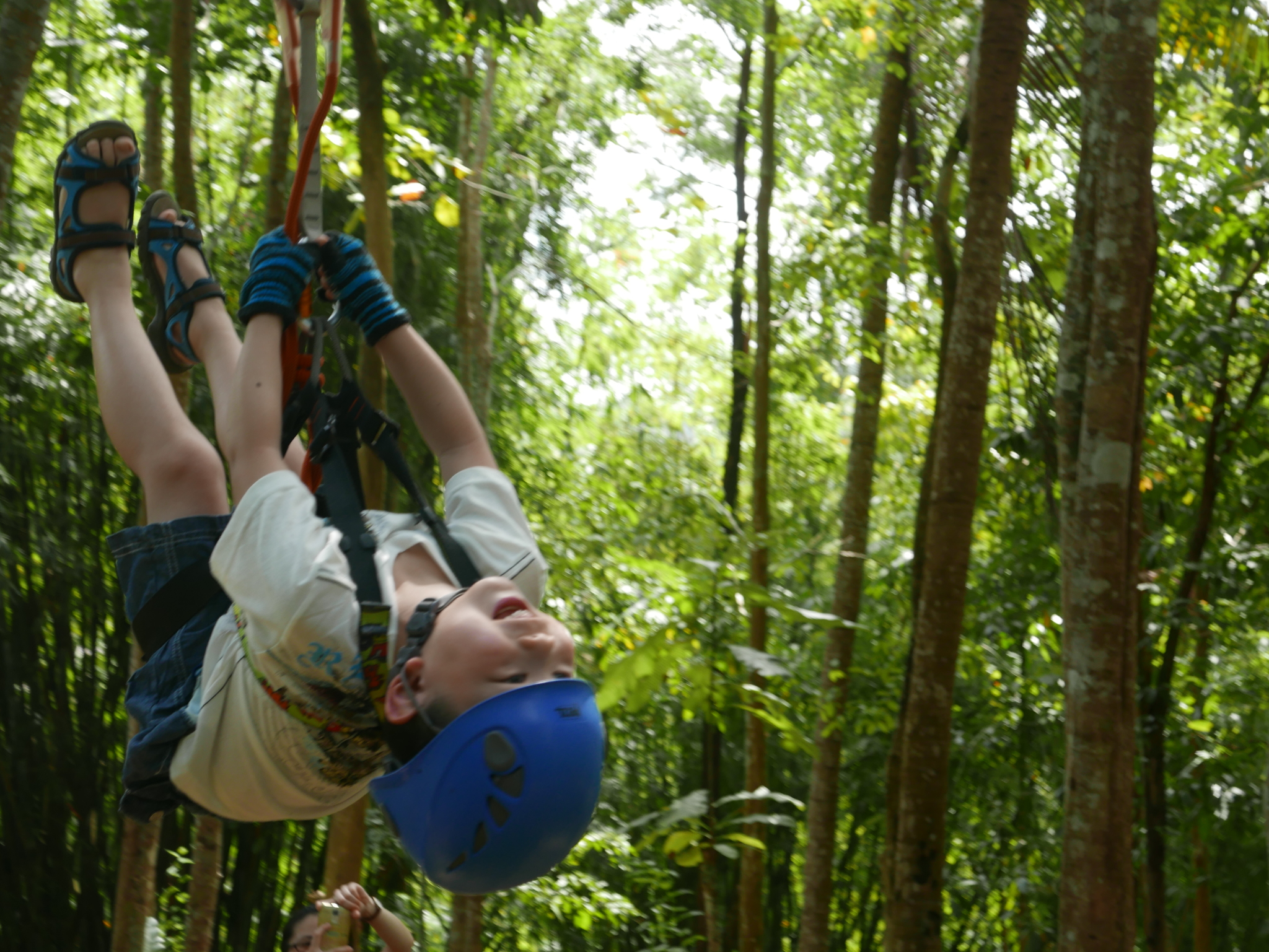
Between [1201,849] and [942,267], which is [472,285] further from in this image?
[1201,849]

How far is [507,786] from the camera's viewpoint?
1266 mm

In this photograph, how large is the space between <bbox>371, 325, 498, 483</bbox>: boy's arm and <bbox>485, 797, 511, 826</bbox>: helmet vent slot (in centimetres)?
60

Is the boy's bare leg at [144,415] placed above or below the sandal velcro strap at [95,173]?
below

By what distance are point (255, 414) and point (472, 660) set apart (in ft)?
1.43

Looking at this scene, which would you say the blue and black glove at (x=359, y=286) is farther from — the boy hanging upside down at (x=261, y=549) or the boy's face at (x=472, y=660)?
the boy's face at (x=472, y=660)

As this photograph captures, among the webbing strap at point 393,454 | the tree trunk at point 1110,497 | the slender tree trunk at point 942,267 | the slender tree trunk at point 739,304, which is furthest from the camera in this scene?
the slender tree trunk at point 739,304

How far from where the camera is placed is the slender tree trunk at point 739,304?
5477mm

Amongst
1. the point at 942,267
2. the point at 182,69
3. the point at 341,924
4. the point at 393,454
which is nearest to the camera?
the point at 393,454

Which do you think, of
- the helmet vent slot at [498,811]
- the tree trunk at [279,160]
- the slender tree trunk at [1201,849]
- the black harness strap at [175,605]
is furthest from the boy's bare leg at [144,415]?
the slender tree trunk at [1201,849]

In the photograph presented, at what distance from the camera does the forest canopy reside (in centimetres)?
236

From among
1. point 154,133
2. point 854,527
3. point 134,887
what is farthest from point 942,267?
point 134,887

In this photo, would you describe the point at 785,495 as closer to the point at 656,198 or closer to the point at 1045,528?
the point at 656,198

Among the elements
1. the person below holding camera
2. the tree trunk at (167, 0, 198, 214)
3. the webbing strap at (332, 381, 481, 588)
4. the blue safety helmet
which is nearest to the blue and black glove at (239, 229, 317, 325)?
the webbing strap at (332, 381, 481, 588)

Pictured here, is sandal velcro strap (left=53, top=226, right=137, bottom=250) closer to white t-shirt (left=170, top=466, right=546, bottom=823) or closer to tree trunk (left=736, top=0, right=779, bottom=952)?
white t-shirt (left=170, top=466, right=546, bottom=823)
